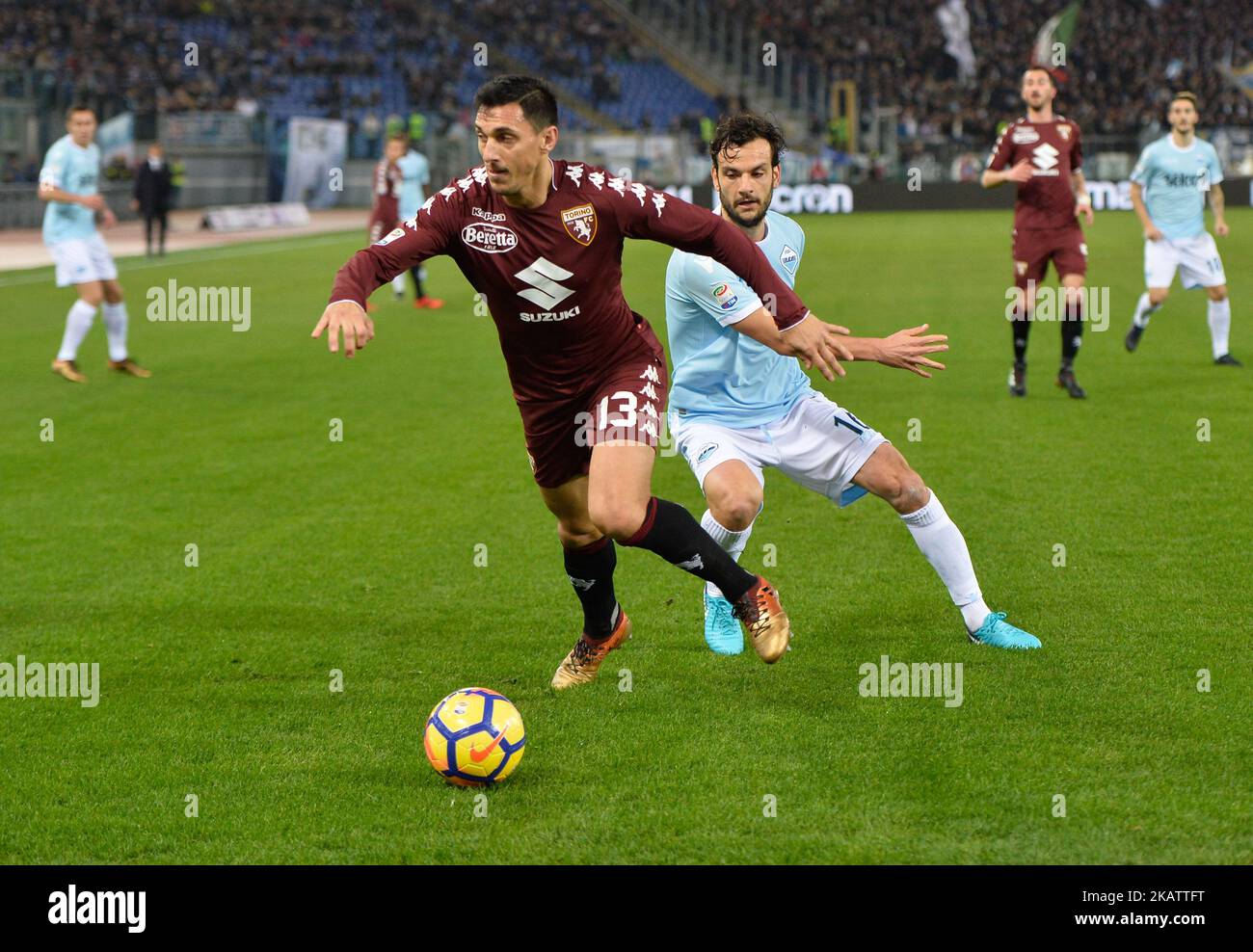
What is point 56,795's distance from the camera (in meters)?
4.50

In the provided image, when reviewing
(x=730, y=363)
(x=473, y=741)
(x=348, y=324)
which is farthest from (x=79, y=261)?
(x=473, y=741)

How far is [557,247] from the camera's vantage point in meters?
5.08

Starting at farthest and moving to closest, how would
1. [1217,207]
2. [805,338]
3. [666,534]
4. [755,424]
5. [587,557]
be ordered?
[1217,207], [755,424], [587,557], [666,534], [805,338]

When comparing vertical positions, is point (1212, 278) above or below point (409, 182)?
below

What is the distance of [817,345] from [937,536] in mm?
1167

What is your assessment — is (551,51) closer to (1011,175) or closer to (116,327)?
(116,327)

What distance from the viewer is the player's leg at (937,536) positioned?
5.65 metres

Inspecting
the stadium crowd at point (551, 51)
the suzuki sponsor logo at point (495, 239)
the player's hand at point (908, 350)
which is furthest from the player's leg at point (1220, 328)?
the stadium crowd at point (551, 51)

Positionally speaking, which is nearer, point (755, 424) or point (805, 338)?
point (805, 338)

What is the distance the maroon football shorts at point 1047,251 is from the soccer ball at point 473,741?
312 inches

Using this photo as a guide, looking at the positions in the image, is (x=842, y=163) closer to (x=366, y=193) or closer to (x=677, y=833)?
(x=366, y=193)

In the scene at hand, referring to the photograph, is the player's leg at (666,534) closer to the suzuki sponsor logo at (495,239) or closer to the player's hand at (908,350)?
the suzuki sponsor logo at (495,239)

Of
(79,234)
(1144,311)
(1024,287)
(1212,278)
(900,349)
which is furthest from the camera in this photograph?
(1144,311)

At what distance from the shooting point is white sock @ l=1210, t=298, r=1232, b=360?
13.0 meters
